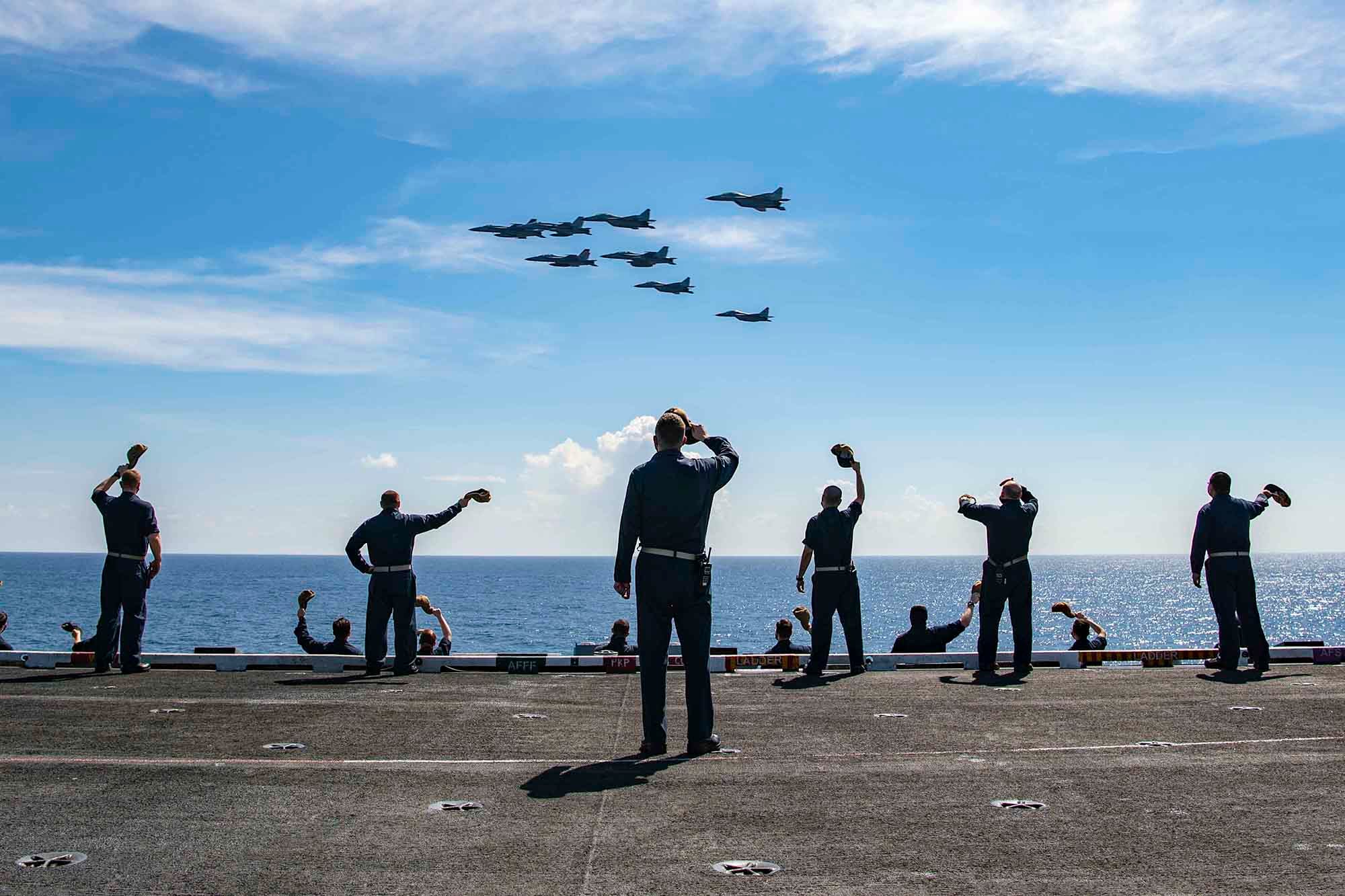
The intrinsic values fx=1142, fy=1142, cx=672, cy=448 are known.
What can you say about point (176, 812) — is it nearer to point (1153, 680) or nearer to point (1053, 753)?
point (1053, 753)

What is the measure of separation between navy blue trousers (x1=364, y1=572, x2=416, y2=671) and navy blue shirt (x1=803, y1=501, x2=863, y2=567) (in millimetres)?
4528

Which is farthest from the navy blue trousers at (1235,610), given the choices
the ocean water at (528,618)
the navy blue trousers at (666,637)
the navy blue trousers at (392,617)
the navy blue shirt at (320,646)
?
A: the ocean water at (528,618)

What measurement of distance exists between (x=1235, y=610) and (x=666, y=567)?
7915 millimetres

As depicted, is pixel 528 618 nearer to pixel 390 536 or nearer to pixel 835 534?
pixel 390 536

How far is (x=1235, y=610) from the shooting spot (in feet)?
41.2

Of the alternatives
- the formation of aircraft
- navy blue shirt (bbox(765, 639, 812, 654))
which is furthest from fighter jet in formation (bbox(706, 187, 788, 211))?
navy blue shirt (bbox(765, 639, 812, 654))

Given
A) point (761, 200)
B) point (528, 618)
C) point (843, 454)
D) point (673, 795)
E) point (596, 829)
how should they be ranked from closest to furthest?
1. point (596, 829)
2. point (673, 795)
3. point (843, 454)
4. point (761, 200)
5. point (528, 618)

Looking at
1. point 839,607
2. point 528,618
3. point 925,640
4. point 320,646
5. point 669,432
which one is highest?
point 669,432

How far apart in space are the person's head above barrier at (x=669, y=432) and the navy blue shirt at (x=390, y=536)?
5.68 meters

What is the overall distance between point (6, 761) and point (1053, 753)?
6308 millimetres

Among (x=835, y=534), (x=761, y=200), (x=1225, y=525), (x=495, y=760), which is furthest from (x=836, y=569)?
(x=761, y=200)

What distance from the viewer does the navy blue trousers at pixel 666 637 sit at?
7594mm

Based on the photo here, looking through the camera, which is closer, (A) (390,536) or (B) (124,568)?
(B) (124,568)

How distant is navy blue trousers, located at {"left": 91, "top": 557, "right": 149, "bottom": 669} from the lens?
12156 mm
